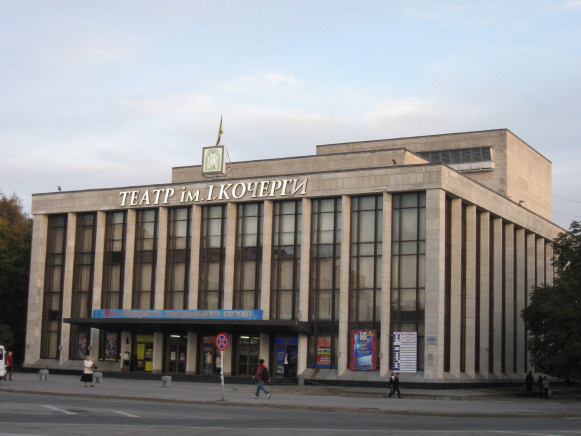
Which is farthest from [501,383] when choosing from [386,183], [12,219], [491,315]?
[12,219]

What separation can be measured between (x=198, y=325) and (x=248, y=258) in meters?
5.92

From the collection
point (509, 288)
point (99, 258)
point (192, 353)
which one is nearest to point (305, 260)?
point (192, 353)

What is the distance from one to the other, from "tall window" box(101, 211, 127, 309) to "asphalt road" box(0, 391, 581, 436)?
93.2 feet

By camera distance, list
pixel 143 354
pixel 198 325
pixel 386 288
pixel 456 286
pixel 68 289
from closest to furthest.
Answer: pixel 386 288
pixel 456 286
pixel 198 325
pixel 143 354
pixel 68 289

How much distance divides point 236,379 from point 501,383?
19637 mm

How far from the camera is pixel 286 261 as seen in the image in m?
57.8

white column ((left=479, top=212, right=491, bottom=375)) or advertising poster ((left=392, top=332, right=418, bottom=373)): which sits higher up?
white column ((left=479, top=212, right=491, bottom=375))

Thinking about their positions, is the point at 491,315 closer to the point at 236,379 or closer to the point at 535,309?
the point at 535,309

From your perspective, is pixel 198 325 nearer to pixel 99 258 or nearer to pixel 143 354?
pixel 143 354

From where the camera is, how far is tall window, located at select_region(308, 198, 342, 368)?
55.8 m

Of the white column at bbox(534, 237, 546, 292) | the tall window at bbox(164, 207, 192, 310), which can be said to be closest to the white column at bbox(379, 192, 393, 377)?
the tall window at bbox(164, 207, 192, 310)

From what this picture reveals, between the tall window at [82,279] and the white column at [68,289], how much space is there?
262mm

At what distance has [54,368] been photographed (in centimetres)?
6381

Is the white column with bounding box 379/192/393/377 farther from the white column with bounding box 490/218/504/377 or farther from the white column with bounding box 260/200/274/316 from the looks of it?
the white column with bounding box 490/218/504/377
